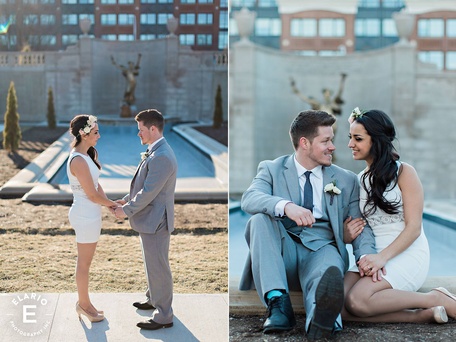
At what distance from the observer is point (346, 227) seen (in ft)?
9.98

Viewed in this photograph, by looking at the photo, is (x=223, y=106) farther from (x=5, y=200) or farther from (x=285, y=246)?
(x=285, y=246)

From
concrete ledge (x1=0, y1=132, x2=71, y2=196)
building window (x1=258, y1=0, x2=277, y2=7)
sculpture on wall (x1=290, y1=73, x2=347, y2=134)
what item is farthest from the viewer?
building window (x1=258, y1=0, x2=277, y2=7)

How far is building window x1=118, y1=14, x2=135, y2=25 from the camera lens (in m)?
4.98

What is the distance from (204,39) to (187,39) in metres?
0.14

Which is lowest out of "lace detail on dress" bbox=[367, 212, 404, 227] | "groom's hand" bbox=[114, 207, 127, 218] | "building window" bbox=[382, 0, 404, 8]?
"lace detail on dress" bbox=[367, 212, 404, 227]

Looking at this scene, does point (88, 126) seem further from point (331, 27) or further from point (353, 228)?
point (331, 27)

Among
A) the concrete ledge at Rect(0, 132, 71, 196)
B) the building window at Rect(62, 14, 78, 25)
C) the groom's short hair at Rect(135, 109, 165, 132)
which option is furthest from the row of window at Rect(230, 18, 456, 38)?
the groom's short hair at Rect(135, 109, 165, 132)

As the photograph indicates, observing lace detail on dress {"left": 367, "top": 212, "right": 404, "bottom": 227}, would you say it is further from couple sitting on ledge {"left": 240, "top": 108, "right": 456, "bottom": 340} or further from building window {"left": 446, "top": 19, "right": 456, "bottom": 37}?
building window {"left": 446, "top": 19, "right": 456, "bottom": 37}

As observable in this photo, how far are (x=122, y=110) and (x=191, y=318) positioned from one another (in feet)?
7.41

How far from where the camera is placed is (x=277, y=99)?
1406 cm

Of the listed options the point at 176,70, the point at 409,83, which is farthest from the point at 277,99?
the point at 176,70

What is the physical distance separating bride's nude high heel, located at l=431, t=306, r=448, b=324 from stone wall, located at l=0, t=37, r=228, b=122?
8.46 feet

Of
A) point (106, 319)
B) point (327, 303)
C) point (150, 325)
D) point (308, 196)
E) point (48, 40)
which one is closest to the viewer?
point (327, 303)

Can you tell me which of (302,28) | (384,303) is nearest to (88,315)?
(384,303)
